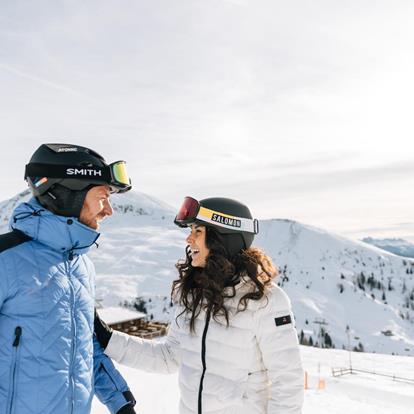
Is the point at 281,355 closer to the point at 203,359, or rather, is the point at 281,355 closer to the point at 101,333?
the point at 203,359

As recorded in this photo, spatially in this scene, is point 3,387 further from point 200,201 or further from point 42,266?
point 200,201

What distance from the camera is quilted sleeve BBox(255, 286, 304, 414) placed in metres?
2.71

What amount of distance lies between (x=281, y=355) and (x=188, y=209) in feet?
4.35

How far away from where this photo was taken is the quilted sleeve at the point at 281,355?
271cm

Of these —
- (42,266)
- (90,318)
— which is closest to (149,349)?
(90,318)

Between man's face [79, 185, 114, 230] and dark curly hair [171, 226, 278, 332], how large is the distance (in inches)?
35.1

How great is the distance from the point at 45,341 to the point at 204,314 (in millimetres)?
1172

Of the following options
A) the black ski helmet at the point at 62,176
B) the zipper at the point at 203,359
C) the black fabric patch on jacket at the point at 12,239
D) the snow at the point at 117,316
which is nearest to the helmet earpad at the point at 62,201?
the black ski helmet at the point at 62,176

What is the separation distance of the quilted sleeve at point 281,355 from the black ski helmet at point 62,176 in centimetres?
148

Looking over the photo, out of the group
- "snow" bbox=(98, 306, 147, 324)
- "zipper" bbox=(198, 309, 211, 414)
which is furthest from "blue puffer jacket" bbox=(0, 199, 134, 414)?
"snow" bbox=(98, 306, 147, 324)

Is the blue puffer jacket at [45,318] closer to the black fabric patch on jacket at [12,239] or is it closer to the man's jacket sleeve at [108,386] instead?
the black fabric patch on jacket at [12,239]

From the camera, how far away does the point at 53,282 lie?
8.16 ft

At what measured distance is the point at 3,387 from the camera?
7.52 ft

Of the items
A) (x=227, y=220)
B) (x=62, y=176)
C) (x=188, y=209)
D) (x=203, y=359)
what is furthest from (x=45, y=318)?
(x=227, y=220)
